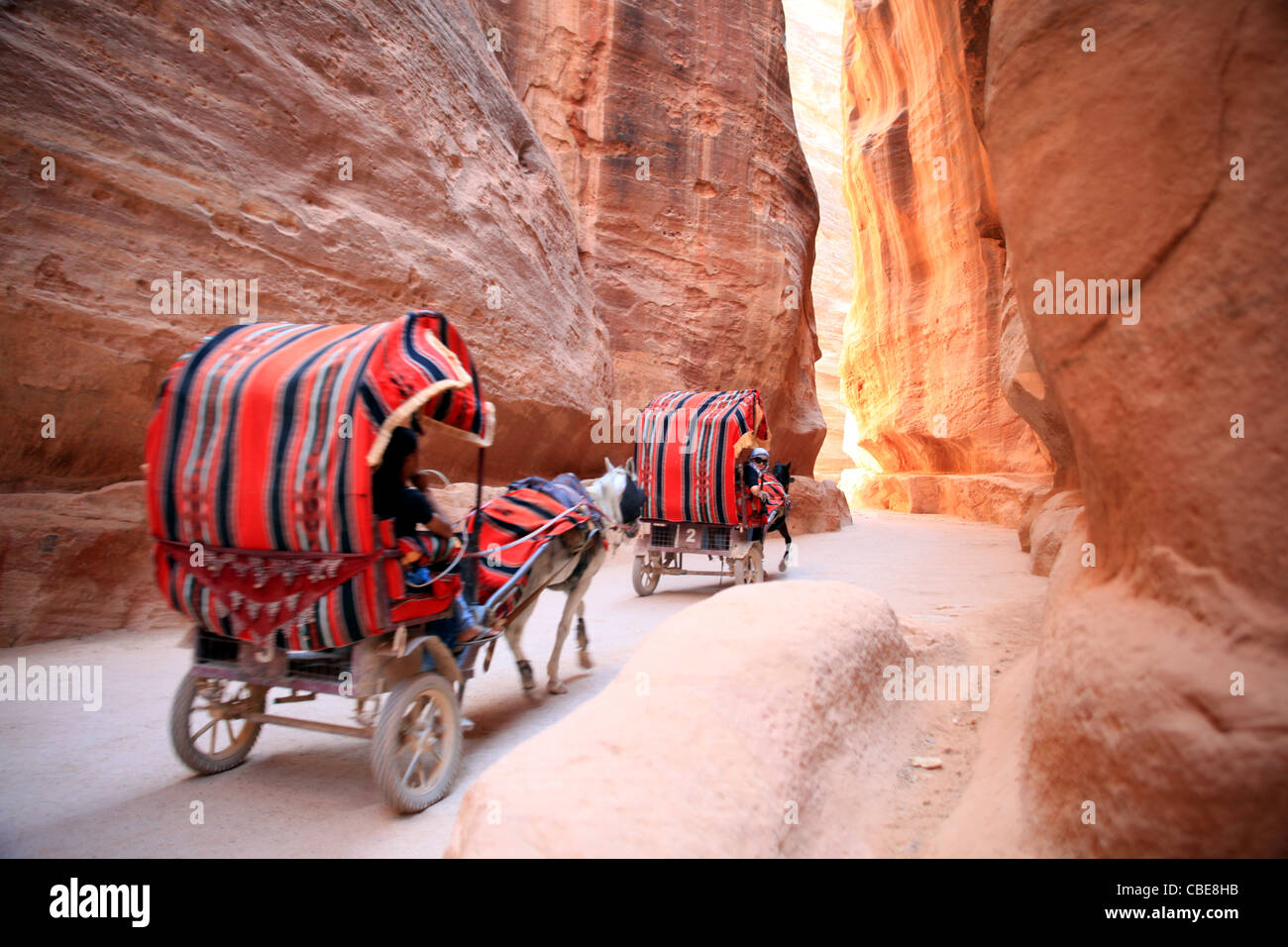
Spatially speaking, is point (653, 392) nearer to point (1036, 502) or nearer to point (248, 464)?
point (1036, 502)

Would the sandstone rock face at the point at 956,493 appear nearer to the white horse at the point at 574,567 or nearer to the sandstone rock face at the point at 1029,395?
the sandstone rock face at the point at 1029,395

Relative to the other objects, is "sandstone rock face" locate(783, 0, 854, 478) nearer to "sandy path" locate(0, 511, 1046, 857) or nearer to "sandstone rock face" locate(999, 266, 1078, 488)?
"sandstone rock face" locate(999, 266, 1078, 488)

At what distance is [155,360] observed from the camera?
6.30 m

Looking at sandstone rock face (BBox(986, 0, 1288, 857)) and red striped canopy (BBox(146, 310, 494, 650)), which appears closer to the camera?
sandstone rock face (BBox(986, 0, 1288, 857))

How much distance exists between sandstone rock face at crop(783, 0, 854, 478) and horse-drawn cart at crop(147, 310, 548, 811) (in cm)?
5143

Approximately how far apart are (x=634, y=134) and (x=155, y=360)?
11402 millimetres

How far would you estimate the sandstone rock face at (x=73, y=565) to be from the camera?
541 centimetres

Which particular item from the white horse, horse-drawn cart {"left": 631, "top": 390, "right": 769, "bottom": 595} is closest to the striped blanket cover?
the white horse

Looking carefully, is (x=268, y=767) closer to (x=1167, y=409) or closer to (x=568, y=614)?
(x=568, y=614)

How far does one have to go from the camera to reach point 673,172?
605 inches

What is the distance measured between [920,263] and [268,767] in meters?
26.0

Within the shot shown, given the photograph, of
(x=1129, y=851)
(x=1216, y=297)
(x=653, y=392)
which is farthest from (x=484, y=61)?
(x=1129, y=851)

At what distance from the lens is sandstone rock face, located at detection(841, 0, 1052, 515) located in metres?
21.3

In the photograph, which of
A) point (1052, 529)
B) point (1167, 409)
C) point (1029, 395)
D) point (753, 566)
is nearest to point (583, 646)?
point (753, 566)
